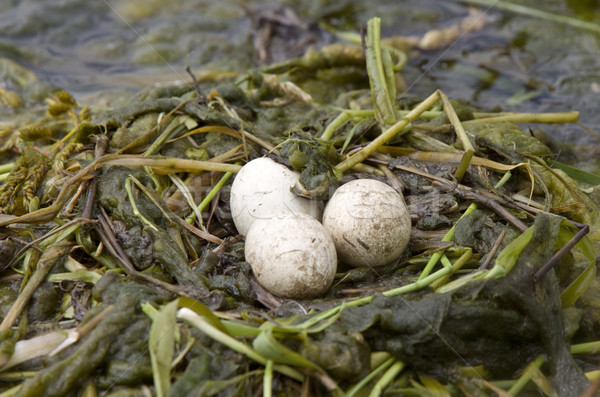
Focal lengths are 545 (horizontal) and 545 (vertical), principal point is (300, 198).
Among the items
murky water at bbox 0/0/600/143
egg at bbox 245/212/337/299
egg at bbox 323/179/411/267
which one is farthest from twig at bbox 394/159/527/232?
murky water at bbox 0/0/600/143

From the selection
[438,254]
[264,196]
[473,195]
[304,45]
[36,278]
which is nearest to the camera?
[36,278]

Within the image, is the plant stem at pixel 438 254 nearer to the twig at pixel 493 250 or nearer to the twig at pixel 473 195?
the twig at pixel 473 195

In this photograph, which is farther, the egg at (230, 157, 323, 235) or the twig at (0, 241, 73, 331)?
the egg at (230, 157, 323, 235)

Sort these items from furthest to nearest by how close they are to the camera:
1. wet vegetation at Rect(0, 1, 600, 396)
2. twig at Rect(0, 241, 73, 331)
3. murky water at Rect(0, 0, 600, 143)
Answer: murky water at Rect(0, 0, 600, 143) → twig at Rect(0, 241, 73, 331) → wet vegetation at Rect(0, 1, 600, 396)

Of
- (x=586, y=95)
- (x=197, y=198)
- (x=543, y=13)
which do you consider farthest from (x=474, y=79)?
(x=197, y=198)

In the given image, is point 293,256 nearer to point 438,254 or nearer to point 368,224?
point 368,224

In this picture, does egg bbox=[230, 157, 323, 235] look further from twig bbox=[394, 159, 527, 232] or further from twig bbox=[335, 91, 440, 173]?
twig bbox=[394, 159, 527, 232]

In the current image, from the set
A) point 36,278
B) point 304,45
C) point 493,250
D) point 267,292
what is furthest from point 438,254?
point 304,45
